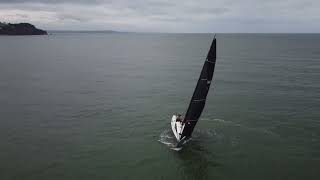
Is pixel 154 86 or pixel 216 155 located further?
pixel 154 86

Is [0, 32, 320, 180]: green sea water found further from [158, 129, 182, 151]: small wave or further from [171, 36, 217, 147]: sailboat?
[171, 36, 217, 147]: sailboat

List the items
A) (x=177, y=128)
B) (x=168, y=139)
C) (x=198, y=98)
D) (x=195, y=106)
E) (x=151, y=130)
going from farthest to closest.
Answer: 1. (x=151, y=130)
2. (x=168, y=139)
3. (x=177, y=128)
4. (x=195, y=106)
5. (x=198, y=98)

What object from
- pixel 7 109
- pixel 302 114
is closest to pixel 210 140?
pixel 302 114

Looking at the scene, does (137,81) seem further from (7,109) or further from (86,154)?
(86,154)

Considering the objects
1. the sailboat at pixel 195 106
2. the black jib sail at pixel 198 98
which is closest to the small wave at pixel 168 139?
the sailboat at pixel 195 106

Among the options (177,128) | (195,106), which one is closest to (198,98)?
(195,106)

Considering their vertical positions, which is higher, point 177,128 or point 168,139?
point 177,128

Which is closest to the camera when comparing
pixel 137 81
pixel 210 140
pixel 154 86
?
pixel 210 140

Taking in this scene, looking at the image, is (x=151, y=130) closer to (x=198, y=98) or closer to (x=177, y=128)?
(x=177, y=128)

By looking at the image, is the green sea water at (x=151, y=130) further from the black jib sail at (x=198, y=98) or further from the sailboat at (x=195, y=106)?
the black jib sail at (x=198, y=98)

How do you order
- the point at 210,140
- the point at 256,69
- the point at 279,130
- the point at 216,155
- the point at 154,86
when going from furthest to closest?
the point at 256,69 < the point at 154,86 < the point at 279,130 < the point at 210,140 < the point at 216,155
